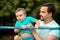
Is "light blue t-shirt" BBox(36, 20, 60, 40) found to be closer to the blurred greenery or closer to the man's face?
the man's face

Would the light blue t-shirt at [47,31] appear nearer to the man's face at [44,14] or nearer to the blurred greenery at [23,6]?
the man's face at [44,14]

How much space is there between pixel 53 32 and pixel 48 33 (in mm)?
94

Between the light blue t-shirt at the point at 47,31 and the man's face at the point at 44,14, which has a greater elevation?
the man's face at the point at 44,14

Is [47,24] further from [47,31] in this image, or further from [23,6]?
[23,6]

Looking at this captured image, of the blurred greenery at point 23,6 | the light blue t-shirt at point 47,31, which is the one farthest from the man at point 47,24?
the blurred greenery at point 23,6

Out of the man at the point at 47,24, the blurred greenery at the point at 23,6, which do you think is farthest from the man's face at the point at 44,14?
the blurred greenery at the point at 23,6

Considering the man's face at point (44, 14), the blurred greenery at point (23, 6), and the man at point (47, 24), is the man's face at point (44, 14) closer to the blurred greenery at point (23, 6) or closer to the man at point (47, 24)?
the man at point (47, 24)

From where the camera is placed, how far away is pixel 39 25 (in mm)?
4160

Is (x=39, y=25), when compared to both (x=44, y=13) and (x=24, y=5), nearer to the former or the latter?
(x=44, y=13)

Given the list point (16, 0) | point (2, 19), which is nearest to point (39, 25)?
point (16, 0)

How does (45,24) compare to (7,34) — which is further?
(7,34)

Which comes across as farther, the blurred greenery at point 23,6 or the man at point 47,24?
the blurred greenery at point 23,6

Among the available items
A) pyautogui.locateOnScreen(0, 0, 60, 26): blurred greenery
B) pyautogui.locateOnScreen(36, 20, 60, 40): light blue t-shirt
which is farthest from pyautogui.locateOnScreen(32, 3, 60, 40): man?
pyautogui.locateOnScreen(0, 0, 60, 26): blurred greenery

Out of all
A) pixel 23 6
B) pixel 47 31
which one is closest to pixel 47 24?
pixel 47 31
